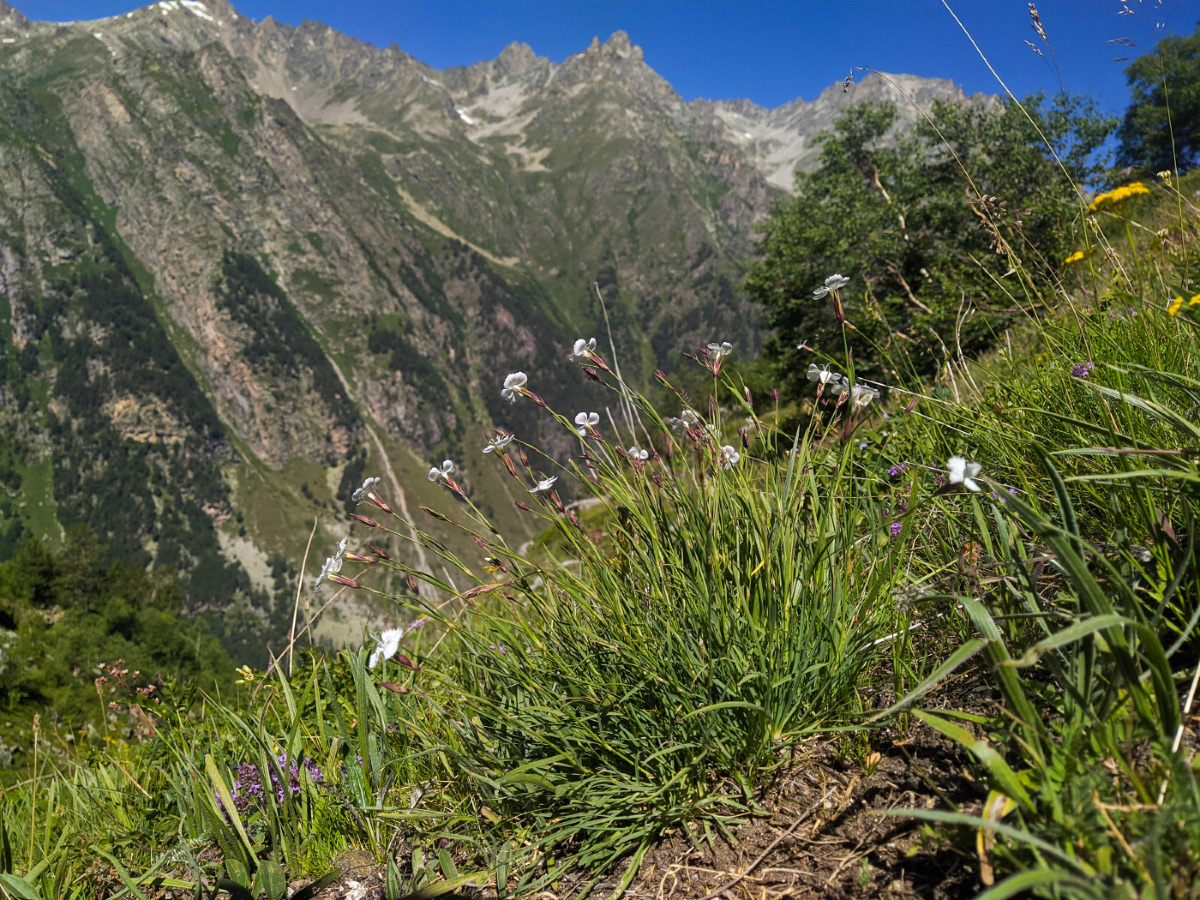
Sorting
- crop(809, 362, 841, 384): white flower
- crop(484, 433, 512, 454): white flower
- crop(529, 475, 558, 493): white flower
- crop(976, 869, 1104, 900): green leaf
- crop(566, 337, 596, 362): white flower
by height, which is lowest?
crop(976, 869, 1104, 900): green leaf

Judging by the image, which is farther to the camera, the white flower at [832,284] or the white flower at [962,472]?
the white flower at [832,284]

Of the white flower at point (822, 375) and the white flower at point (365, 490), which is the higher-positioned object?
the white flower at point (822, 375)

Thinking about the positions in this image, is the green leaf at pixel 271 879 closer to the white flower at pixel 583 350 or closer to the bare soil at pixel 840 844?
the bare soil at pixel 840 844

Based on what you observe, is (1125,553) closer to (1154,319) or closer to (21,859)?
(1154,319)

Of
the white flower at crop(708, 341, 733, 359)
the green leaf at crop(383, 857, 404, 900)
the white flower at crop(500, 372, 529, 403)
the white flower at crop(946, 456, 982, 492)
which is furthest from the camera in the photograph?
the white flower at crop(708, 341, 733, 359)

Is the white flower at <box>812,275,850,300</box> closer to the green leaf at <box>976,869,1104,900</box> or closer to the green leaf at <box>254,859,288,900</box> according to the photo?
the green leaf at <box>976,869,1104,900</box>

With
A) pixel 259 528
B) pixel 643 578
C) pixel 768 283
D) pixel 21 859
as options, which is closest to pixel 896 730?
pixel 643 578

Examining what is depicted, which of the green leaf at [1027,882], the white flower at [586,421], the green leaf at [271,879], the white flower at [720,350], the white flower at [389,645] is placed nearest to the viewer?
the green leaf at [1027,882]

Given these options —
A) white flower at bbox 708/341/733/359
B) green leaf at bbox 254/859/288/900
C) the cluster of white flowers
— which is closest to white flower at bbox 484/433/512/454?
the cluster of white flowers

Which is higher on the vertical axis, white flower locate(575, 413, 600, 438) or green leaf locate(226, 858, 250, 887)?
white flower locate(575, 413, 600, 438)

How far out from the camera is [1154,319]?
243 centimetres

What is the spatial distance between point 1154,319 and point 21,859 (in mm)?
5061

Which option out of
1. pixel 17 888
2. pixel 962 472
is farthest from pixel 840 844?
pixel 17 888

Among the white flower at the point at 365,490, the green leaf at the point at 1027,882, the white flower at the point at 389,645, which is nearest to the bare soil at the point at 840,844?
the green leaf at the point at 1027,882
